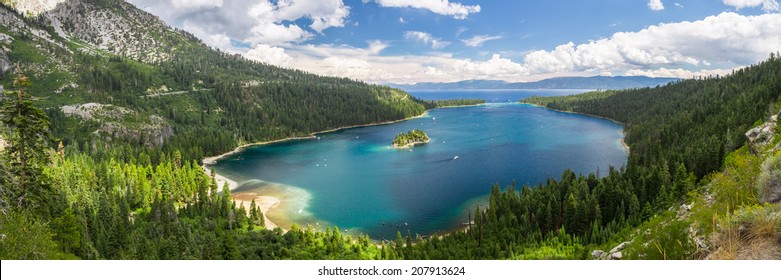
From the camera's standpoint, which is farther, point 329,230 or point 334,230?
point 329,230

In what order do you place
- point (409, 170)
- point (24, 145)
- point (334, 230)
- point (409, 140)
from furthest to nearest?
point (409, 140) < point (409, 170) < point (334, 230) < point (24, 145)

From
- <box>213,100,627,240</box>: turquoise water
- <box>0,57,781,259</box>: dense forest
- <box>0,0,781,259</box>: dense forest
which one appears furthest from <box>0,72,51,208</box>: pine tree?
<box>213,100,627,240</box>: turquoise water

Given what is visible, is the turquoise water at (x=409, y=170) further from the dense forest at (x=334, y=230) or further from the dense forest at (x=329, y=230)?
the dense forest at (x=334, y=230)

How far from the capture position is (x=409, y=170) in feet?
374

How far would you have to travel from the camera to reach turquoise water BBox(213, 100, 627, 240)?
75.3m

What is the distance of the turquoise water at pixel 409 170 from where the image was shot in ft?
247

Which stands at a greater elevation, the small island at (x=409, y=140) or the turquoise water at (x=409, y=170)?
the small island at (x=409, y=140)

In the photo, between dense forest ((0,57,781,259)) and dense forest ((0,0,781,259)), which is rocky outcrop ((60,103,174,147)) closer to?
dense forest ((0,0,781,259))

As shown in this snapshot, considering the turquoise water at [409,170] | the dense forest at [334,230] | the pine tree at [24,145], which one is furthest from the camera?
the turquoise water at [409,170]

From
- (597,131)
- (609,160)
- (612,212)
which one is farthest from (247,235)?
(597,131)

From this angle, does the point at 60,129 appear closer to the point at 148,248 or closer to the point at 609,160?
the point at 148,248

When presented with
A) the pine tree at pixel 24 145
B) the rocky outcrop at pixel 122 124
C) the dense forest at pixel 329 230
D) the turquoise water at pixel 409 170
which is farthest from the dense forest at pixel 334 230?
the rocky outcrop at pixel 122 124

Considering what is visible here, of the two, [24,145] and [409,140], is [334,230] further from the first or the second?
[409,140]

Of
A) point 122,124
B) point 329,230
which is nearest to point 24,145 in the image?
point 329,230
